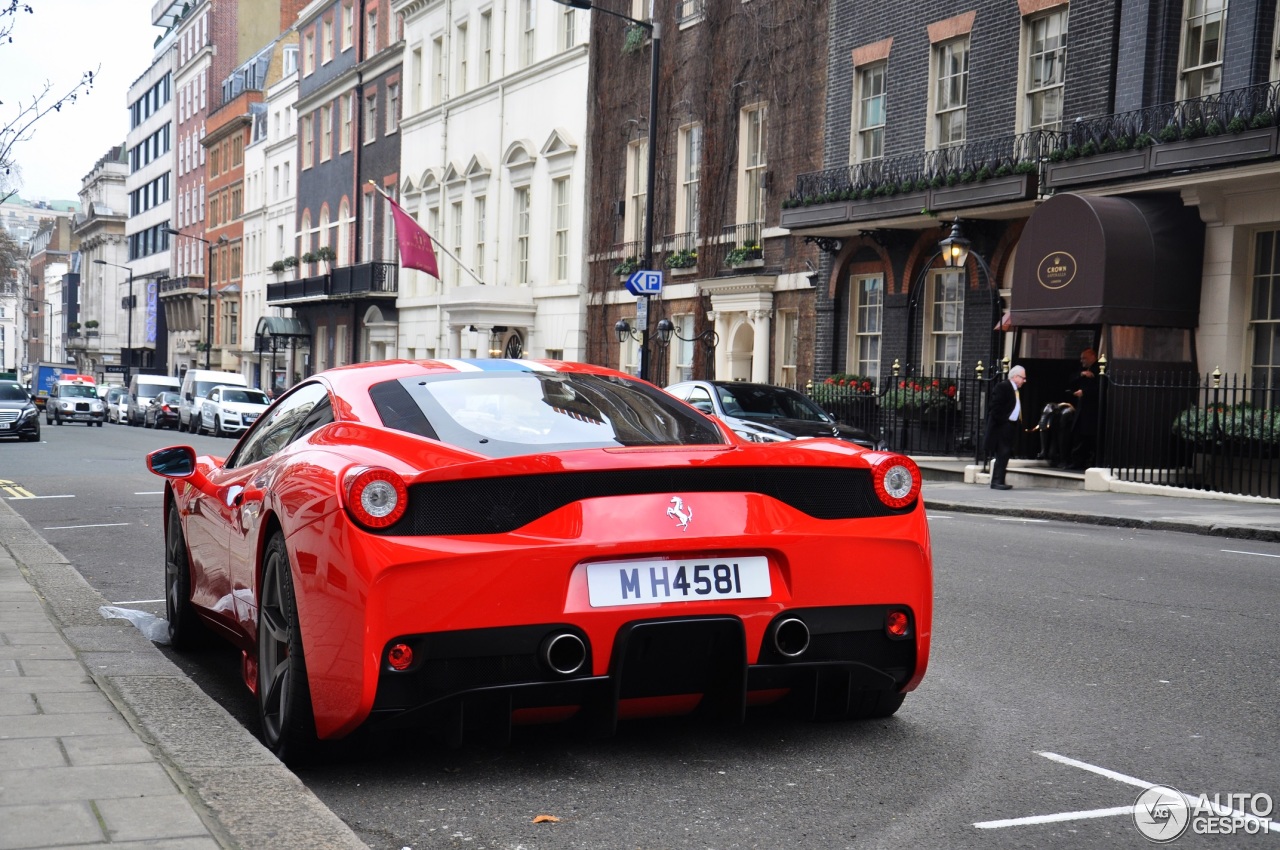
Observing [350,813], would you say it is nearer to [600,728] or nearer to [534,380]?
[600,728]

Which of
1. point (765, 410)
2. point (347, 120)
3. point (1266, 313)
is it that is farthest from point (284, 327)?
point (1266, 313)

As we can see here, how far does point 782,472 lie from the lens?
14.6 ft

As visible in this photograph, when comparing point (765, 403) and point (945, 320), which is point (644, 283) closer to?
point (945, 320)

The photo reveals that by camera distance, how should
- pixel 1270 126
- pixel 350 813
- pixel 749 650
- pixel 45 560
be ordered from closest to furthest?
pixel 350 813 → pixel 749 650 → pixel 45 560 → pixel 1270 126

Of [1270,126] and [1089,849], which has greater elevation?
[1270,126]

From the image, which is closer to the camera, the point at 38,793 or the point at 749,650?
the point at 38,793

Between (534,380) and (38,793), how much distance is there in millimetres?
2328

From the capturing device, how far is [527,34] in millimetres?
40594

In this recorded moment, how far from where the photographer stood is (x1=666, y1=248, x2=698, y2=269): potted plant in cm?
3153

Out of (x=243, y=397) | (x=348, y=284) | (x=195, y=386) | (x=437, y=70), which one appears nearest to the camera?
(x=243, y=397)

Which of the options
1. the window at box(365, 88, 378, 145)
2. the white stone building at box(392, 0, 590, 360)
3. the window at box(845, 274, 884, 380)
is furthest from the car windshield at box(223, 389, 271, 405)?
the window at box(845, 274, 884, 380)

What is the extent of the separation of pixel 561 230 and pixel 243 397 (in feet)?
38.8

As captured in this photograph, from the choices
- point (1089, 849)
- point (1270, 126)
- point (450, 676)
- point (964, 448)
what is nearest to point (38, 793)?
point (450, 676)

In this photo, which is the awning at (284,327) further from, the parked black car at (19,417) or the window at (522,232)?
the parked black car at (19,417)
